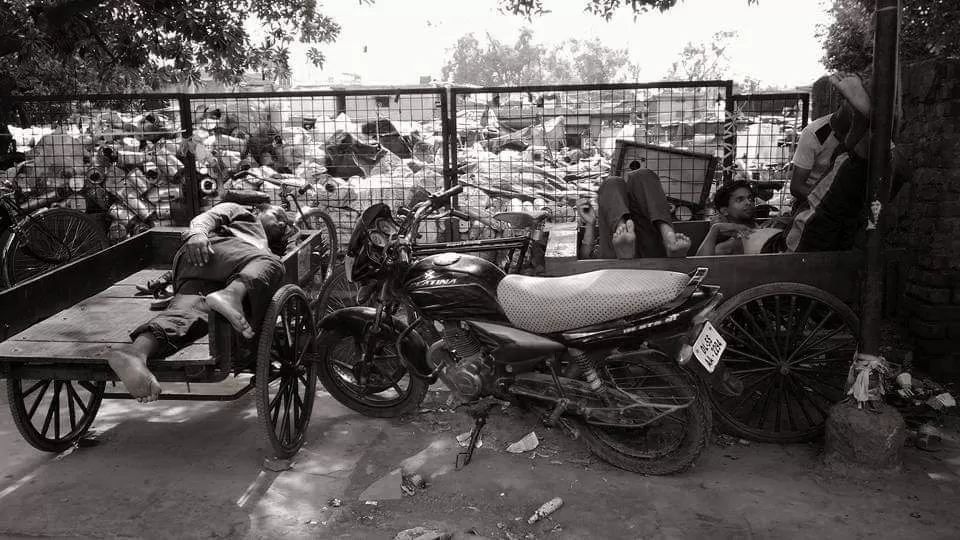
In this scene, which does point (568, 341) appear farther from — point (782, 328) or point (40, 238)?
point (40, 238)

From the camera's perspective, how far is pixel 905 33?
11.0m

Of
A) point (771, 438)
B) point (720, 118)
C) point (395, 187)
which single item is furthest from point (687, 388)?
point (395, 187)

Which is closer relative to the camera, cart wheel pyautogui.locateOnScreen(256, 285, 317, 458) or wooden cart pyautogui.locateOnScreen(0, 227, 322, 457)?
wooden cart pyautogui.locateOnScreen(0, 227, 322, 457)

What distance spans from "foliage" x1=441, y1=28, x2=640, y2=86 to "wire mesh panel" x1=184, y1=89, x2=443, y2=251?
5238 centimetres

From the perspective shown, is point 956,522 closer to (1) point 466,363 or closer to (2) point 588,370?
(2) point 588,370

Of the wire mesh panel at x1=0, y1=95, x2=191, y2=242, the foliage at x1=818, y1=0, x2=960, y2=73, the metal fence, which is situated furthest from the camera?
the foliage at x1=818, y1=0, x2=960, y2=73

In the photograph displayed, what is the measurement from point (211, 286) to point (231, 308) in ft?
2.53

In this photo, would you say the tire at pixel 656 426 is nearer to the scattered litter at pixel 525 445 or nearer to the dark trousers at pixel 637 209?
the scattered litter at pixel 525 445

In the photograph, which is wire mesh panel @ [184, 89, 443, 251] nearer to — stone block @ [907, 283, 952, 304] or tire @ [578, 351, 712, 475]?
tire @ [578, 351, 712, 475]

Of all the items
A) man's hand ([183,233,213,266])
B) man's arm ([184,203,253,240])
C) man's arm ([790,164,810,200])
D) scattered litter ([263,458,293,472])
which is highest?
man's arm ([790,164,810,200])

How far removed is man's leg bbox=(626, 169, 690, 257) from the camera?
475 centimetres

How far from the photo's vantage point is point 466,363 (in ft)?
13.8

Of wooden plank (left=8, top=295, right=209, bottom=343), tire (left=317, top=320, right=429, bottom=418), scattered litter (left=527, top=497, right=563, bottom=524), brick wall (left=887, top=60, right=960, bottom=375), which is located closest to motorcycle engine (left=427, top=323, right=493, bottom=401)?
tire (left=317, top=320, right=429, bottom=418)

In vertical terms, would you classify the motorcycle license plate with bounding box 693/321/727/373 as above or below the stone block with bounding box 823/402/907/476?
above
